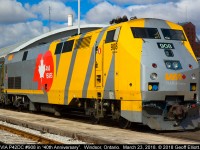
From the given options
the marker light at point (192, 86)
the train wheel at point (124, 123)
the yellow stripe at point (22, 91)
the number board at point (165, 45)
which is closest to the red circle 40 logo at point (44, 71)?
the yellow stripe at point (22, 91)

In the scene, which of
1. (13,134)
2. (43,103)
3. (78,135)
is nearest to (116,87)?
(78,135)

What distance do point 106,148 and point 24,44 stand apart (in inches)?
1268

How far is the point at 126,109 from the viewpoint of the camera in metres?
11.6

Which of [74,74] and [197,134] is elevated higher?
[74,74]

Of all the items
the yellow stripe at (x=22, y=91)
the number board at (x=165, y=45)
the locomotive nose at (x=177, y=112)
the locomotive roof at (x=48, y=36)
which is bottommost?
the locomotive nose at (x=177, y=112)

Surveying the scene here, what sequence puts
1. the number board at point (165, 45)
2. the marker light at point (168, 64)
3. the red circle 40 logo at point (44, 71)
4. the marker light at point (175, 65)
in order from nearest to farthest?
1. the marker light at point (168, 64)
2. the marker light at point (175, 65)
3. the number board at point (165, 45)
4. the red circle 40 logo at point (44, 71)

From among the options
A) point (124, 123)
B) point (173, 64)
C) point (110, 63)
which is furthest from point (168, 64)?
point (124, 123)

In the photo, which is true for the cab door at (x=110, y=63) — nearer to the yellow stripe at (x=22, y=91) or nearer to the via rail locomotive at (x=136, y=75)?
the via rail locomotive at (x=136, y=75)

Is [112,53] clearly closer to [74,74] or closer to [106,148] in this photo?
[74,74]

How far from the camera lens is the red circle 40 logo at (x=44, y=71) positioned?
17.1 meters

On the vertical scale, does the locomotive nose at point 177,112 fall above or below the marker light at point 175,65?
below

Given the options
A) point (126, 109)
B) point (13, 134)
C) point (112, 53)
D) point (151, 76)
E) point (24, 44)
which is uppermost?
point (24, 44)

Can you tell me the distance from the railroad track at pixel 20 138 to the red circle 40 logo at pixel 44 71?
4.39 meters

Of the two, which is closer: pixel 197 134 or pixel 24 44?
pixel 197 134
